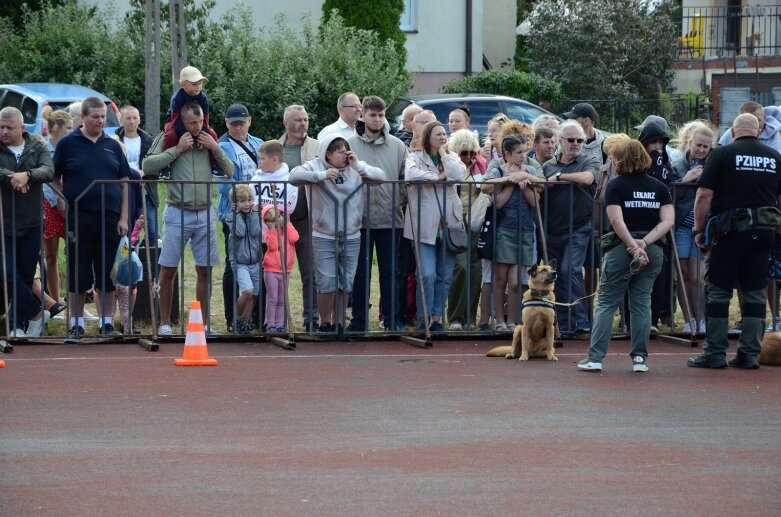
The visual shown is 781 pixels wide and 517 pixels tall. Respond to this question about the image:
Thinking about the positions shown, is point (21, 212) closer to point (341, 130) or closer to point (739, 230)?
point (341, 130)

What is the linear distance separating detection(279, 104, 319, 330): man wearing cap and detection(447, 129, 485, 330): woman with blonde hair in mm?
1418

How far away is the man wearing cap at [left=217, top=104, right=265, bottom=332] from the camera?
42.9 ft

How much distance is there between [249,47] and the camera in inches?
1142

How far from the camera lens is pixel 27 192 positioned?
12.7 metres

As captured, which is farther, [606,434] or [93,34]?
[93,34]

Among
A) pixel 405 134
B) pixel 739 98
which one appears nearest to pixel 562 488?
pixel 405 134

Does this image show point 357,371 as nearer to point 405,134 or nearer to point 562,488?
point 562,488

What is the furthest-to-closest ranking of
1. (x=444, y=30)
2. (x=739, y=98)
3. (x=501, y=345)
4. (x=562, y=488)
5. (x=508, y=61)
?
(x=508, y=61) < (x=444, y=30) < (x=739, y=98) < (x=501, y=345) < (x=562, y=488)

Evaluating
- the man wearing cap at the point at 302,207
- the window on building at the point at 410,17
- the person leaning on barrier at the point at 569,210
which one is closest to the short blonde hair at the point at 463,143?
the person leaning on barrier at the point at 569,210

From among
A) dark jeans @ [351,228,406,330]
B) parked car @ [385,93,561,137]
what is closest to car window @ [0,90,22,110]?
parked car @ [385,93,561,137]

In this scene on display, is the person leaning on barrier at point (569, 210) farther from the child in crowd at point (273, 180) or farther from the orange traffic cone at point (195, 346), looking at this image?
the orange traffic cone at point (195, 346)

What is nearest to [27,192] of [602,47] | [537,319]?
[537,319]

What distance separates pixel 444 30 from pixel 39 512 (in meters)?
29.1

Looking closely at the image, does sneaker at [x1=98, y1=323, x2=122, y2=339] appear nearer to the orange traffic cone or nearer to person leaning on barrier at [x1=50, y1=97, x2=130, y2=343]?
person leaning on barrier at [x1=50, y1=97, x2=130, y2=343]
